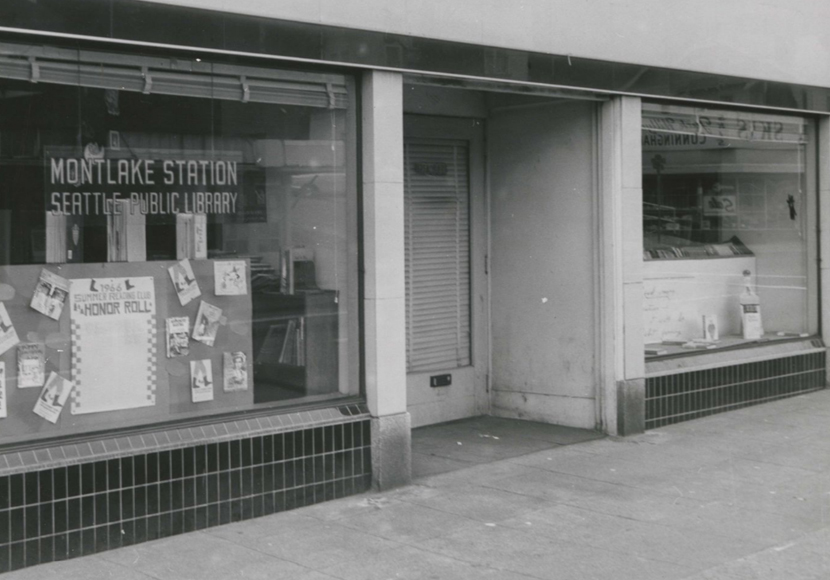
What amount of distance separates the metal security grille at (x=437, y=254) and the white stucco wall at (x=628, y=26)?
5.68ft

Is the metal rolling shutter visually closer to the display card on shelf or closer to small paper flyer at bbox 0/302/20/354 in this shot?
small paper flyer at bbox 0/302/20/354

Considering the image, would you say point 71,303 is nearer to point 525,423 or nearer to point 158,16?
point 158,16

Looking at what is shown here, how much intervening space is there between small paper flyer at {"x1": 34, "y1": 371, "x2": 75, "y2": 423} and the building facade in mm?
15

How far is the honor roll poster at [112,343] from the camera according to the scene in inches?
261

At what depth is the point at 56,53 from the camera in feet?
20.6

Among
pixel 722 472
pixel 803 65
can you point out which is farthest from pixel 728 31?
pixel 722 472

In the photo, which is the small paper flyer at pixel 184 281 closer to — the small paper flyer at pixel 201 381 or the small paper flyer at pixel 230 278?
the small paper flyer at pixel 230 278

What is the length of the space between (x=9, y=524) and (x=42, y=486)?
271 mm

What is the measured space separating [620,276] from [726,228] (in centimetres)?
269

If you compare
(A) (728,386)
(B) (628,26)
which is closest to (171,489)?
(B) (628,26)

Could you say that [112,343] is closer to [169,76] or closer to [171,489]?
[171,489]

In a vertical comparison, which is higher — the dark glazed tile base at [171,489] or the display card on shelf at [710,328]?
the display card on shelf at [710,328]

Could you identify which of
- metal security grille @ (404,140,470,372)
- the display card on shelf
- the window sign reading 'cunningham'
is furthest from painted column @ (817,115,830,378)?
the window sign reading 'cunningham'

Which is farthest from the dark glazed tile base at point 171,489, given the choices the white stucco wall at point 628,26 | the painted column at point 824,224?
the painted column at point 824,224
